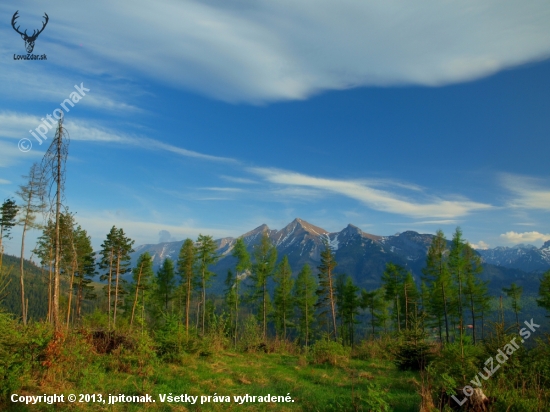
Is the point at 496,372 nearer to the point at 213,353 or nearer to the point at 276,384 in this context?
the point at 276,384

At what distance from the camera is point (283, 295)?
4225cm

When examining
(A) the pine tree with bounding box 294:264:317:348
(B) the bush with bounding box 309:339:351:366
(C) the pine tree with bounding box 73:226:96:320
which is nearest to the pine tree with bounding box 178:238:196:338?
(C) the pine tree with bounding box 73:226:96:320

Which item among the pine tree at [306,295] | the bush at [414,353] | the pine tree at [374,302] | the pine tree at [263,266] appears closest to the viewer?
the bush at [414,353]

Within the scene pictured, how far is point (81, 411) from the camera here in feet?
23.5

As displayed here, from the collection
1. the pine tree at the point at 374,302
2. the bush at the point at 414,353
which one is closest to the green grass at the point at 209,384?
the bush at the point at 414,353

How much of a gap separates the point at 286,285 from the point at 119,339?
99.0ft

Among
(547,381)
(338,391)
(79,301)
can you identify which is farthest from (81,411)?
(79,301)

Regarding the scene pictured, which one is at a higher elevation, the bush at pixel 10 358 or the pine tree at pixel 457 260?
the pine tree at pixel 457 260

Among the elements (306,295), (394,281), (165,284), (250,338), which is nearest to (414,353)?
(250,338)

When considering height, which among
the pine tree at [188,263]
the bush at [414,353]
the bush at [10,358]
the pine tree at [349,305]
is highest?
the pine tree at [188,263]

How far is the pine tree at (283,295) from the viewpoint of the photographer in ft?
136

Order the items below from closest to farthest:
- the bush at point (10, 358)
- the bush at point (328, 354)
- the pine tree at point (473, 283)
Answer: the bush at point (10, 358) < the bush at point (328, 354) < the pine tree at point (473, 283)

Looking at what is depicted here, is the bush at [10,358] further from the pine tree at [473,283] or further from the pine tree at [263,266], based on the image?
the pine tree at [473,283]

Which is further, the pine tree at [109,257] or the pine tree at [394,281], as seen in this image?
the pine tree at [394,281]
